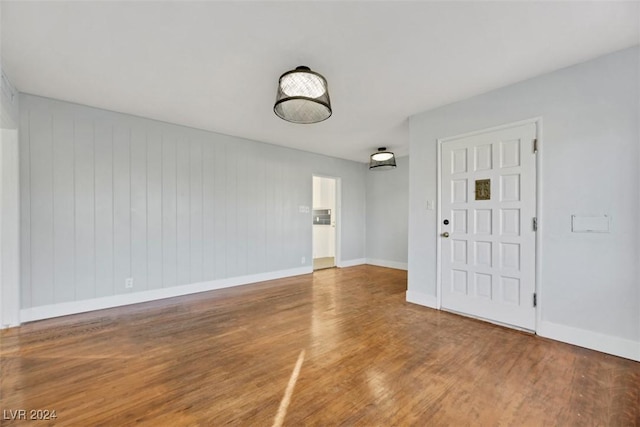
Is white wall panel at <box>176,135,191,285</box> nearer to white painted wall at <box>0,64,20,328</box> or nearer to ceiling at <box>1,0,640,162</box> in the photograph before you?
ceiling at <box>1,0,640,162</box>

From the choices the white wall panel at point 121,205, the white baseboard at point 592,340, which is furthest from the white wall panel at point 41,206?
the white baseboard at point 592,340

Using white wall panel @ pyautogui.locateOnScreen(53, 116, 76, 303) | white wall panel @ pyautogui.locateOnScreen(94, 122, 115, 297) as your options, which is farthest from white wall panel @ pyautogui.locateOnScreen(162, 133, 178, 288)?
white wall panel @ pyautogui.locateOnScreen(53, 116, 76, 303)

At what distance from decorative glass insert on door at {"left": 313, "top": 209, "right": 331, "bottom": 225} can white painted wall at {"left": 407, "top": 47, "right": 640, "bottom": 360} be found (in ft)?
16.5

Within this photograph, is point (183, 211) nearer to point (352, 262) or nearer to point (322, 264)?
point (322, 264)

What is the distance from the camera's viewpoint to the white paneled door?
2.86 m

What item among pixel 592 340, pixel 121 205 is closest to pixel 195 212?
pixel 121 205

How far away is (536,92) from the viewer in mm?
2809

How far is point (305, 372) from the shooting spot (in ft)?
6.95

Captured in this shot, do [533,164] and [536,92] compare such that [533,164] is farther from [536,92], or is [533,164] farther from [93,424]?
[93,424]

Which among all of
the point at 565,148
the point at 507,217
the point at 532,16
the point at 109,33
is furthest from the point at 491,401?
the point at 109,33

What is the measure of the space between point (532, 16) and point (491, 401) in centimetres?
265

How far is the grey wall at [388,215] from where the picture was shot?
6.31 m

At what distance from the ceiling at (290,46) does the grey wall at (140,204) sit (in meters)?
0.53

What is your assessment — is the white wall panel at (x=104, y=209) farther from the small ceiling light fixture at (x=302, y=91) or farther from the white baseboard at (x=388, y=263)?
the white baseboard at (x=388, y=263)
